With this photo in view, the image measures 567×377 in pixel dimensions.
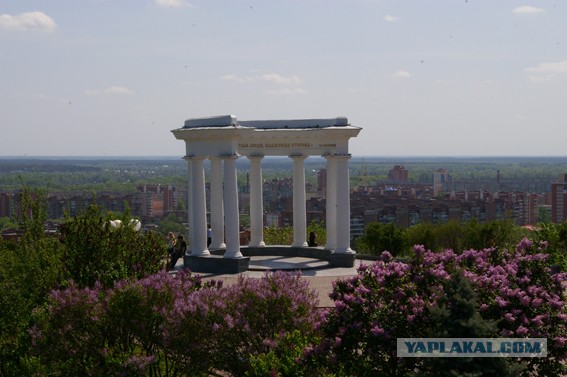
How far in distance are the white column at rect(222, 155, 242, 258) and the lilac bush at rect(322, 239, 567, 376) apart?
18207 mm

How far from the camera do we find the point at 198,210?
36.9 meters

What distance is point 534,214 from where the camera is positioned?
177 m

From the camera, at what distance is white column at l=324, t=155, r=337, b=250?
128ft

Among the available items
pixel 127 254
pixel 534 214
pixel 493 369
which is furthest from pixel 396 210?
pixel 493 369

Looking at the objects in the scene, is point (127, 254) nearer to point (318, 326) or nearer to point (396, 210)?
point (318, 326)

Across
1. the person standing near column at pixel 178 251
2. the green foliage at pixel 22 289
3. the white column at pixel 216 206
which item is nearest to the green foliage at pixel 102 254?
the green foliage at pixel 22 289

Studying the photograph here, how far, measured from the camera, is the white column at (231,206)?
35469mm

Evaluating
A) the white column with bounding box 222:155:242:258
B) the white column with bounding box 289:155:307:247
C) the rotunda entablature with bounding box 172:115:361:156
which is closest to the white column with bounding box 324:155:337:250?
the rotunda entablature with bounding box 172:115:361:156

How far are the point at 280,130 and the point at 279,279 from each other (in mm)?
20626

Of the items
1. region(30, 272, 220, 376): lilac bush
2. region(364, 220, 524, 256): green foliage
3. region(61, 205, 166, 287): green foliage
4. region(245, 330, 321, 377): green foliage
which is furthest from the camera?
region(364, 220, 524, 256): green foliage

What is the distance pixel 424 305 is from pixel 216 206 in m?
22.7

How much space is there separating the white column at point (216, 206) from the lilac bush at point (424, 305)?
20.1 metres

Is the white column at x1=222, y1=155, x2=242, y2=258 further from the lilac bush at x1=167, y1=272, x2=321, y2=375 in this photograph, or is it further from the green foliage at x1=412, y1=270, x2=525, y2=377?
the green foliage at x1=412, y1=270, x2=525, y2=377

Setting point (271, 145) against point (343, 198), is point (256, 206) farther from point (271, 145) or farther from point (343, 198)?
point (343, 198)
